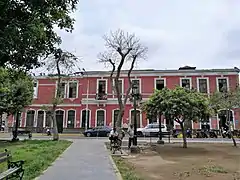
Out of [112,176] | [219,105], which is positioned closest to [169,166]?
[112,176]

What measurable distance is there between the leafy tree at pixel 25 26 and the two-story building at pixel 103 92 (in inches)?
1135

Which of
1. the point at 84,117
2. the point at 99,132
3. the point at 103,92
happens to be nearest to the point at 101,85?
the point at 103,92

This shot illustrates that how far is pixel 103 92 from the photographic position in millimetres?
36500

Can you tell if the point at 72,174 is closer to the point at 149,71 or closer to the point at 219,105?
the point at 219,105

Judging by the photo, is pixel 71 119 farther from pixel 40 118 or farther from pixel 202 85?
pixel 202 85

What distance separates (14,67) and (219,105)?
16.0 meters

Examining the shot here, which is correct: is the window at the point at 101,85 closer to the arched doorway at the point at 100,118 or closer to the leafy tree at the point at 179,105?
the arched doorway at the point at 100,118

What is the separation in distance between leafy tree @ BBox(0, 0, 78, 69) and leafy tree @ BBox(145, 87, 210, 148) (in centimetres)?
1068

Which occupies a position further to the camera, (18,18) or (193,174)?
(193,174)

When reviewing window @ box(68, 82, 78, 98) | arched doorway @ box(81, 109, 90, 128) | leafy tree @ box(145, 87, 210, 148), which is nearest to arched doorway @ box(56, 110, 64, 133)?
window @ box(68, 82, 78, 98)

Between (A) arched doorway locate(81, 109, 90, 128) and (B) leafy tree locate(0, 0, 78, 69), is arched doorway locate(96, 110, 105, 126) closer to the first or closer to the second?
(A) arched doorway locate(81, 109, 90, 128)

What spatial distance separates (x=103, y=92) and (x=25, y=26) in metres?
31.6

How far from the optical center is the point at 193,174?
28.7 ft

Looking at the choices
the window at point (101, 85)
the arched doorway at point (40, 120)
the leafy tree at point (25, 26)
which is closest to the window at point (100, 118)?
the window at point (101, 85)
